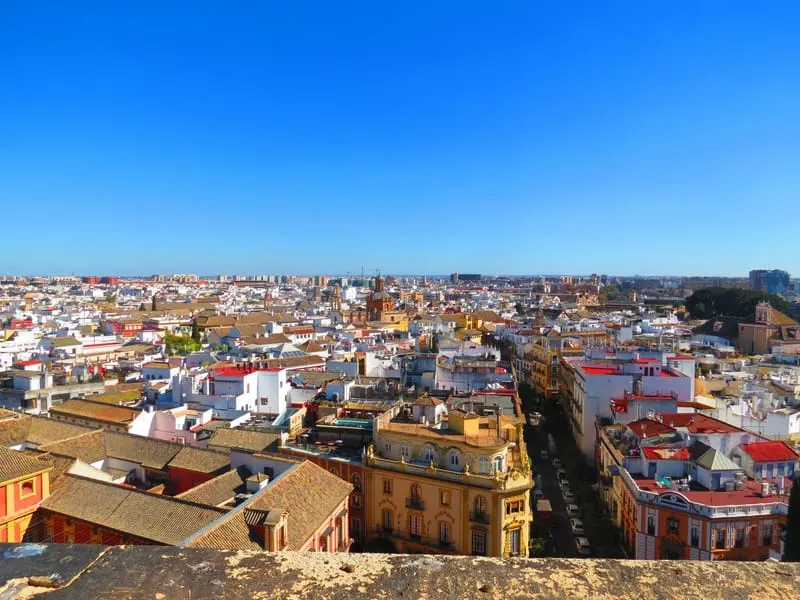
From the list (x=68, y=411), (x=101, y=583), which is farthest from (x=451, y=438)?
(x=68, y=411)

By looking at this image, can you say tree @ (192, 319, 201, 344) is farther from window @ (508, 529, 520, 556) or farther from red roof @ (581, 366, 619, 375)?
window @ (508, 529, 520, 556)

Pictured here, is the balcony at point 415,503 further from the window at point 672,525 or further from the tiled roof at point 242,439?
the window at point 672,525

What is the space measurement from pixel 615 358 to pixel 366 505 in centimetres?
1914

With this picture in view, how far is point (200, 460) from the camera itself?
64.2ft

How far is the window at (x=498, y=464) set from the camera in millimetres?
17375

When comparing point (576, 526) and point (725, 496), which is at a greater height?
point (725, 496)

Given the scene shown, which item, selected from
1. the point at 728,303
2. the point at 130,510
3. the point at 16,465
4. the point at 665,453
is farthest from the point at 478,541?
the point at 728,303

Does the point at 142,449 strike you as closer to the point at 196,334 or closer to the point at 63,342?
the point at 63,342

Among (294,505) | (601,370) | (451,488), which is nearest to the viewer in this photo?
(294,505)

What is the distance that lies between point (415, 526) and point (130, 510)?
8506 mm

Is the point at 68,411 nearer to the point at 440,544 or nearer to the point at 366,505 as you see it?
the point at 366,505

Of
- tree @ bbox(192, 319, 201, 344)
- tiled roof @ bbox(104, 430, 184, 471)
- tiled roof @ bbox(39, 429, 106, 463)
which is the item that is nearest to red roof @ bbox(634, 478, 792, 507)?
tiled roof @ bbox(104, 430, 184, 471)

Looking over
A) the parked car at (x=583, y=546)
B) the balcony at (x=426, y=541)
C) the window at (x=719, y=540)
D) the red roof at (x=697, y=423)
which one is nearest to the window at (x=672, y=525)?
the window at (x=719, y=540)

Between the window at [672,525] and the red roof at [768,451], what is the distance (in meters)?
4.90
